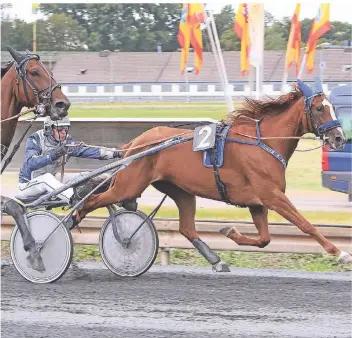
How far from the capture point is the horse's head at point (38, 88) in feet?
21.9

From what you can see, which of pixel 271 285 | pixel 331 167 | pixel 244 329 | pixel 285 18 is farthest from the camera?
pixel 285 18

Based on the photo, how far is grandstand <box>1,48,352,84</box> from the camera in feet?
59.5

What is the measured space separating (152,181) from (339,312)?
2.21 m

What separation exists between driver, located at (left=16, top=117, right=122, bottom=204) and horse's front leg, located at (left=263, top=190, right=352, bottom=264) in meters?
1.64

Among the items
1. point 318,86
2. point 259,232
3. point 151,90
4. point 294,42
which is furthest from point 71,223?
point 151,90

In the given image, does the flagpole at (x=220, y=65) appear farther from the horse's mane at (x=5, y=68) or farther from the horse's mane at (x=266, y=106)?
the horse's mane at (x=5, y=68)

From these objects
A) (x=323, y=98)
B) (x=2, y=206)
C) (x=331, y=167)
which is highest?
(x=323, y=98)

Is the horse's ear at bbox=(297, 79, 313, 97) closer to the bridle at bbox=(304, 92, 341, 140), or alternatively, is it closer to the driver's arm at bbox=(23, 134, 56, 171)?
the bridle at bbox=(304, 92, 341, 140)

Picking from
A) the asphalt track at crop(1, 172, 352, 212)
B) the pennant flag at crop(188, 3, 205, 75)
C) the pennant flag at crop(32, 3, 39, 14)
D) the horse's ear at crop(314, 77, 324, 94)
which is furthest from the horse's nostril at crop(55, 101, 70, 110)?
the pennant flag at crop(188, 3, 205, 75)

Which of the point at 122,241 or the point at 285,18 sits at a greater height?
the point at 285,18

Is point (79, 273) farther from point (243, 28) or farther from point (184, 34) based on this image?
point (184, 34)

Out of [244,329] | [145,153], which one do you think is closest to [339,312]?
[244,329]

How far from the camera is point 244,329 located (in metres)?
5.11

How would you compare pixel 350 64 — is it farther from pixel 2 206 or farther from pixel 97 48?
pixel 2 206
